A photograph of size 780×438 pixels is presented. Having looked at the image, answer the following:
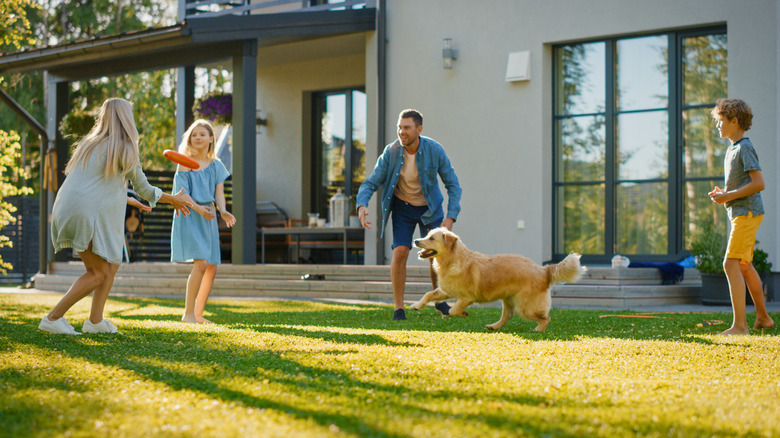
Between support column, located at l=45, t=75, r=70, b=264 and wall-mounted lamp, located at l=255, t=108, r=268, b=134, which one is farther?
wall-mounted lamp, located at l=255, t=108, r=268, b=134

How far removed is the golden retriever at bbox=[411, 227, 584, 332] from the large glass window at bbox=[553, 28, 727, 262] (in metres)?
5.28

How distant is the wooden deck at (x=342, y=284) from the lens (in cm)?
859

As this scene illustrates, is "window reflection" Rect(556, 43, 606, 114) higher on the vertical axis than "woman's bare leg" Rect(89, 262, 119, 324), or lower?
higher

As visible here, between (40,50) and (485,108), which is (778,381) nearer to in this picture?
(485,108)

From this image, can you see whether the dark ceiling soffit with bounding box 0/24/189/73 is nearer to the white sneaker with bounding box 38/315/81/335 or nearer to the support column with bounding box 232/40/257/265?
the support column with bounding box 232/40/257/265

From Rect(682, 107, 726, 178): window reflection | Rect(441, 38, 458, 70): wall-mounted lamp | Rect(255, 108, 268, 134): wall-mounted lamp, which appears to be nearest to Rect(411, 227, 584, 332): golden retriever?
Rect(682, 107, 726, 178): window reflection

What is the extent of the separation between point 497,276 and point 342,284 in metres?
4.69

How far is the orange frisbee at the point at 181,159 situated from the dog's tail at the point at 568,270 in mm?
2854

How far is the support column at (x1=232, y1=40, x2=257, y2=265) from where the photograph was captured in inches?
424

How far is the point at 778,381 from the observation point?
3.34m

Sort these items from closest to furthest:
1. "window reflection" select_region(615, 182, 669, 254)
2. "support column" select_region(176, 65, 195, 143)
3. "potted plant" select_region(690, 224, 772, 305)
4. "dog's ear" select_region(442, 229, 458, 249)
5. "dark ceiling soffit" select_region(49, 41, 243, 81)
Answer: "dog's ear" select_region(442, 229, 458, 249) → "potted plant" select_region(690, 224, 772, 305) → "window reflection" select_region(615, 182, 669, 254) → "dark ceiling soffit" select_region(49, 41, 243, 81) → "support column" select_region(176, 65, 195, 143)

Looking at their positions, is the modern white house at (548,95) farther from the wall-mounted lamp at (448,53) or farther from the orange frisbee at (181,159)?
the orange frisbee at (181,159)

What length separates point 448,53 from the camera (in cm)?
1110

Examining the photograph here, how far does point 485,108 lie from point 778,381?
26.1ft
